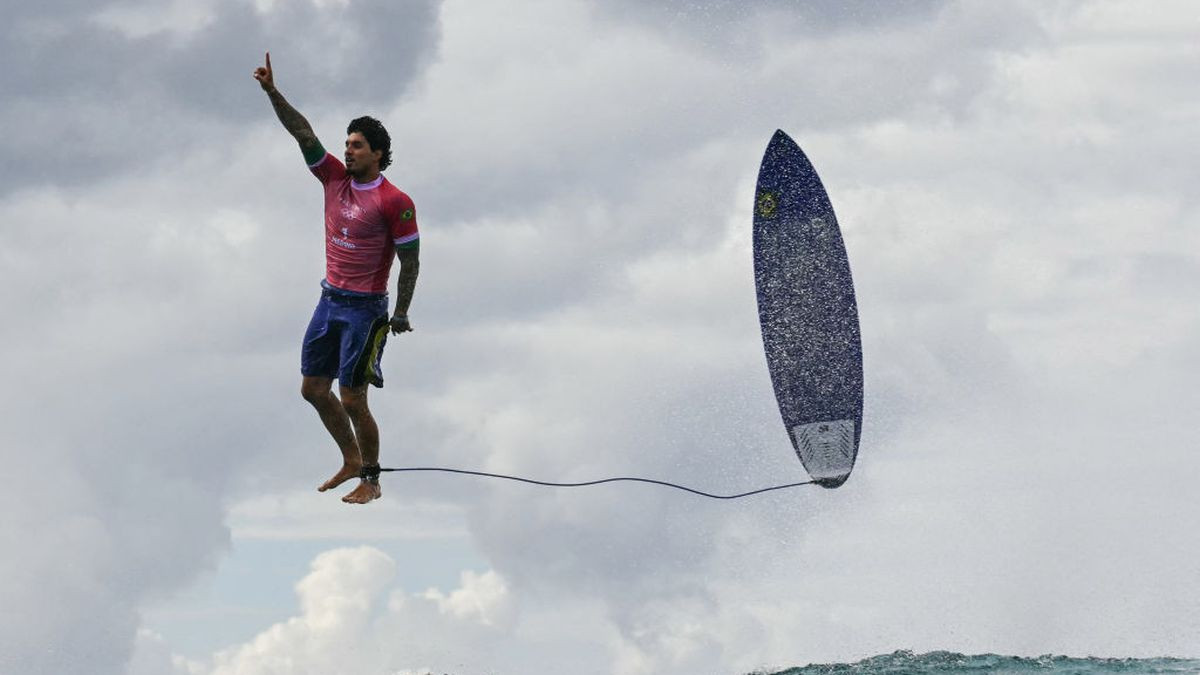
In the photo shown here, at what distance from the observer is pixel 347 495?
1504 centimetres

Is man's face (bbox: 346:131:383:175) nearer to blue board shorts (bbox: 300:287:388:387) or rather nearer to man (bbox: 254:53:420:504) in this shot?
man (bbox: 254:53:420:504)

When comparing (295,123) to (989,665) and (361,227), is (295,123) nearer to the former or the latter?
(361,227)

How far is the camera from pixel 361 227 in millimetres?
14234

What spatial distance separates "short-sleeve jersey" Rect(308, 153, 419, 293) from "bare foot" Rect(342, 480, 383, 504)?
2362 mm

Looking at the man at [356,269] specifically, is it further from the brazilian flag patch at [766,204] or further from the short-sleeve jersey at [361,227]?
the brazilian flag patch at [766,204]

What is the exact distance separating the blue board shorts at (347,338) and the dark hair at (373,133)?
1.59 meters

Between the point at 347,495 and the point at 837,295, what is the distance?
7.57 m

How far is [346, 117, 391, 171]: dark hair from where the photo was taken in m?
14.3

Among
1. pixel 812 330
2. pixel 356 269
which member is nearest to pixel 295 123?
pixel 356 269

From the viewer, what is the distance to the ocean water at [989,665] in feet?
66.1

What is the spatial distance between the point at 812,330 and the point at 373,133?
7322 millimetres

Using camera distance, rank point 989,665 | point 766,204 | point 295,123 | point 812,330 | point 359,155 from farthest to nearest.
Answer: point 989,665, point 766,204, point 812,330, point 295,123, point 359,155

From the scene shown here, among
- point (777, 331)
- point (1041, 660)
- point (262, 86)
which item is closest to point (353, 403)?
point (262, 86)

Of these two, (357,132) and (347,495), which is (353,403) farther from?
(357,132)
